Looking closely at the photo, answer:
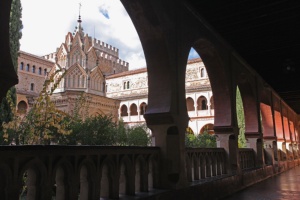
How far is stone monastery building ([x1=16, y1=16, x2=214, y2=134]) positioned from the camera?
1261 inches

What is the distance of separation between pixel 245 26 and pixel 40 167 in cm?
553

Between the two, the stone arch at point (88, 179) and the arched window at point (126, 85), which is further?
the arched window at point (126, 85)

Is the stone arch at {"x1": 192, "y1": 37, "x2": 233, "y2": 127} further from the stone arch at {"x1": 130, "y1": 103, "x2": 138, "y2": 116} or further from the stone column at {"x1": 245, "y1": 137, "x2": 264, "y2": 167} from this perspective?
the stone arch at {"x1": 130, "y1": 103, "x2": 138, "y2": 116}

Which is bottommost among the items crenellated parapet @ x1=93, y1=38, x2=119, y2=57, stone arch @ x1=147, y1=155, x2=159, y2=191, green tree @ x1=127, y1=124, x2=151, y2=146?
stone arch @ x1=147, y1=155, x2=159, y2=191

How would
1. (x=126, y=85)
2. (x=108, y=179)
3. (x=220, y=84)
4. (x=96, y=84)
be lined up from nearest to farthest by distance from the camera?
(x=108, y=179), (x=220, y=84), (x=96, y=84), (x=126, y=85)

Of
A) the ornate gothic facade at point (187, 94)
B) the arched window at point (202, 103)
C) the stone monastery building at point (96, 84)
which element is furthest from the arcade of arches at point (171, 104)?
Answer: the arched window at point (202, 103)

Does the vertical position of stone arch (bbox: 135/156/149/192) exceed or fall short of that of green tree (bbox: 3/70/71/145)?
it falls short

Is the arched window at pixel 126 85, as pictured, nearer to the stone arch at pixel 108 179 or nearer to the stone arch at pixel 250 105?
the stone arch at pixel 250 105

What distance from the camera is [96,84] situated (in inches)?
1432

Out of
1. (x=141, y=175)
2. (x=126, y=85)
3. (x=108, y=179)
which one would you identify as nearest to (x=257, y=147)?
(x=141, y=175)

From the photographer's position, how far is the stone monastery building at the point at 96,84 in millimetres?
32031

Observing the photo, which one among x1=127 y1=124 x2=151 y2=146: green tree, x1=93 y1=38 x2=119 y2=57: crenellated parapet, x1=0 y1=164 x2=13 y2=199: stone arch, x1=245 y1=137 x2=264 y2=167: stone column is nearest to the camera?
x1=0 y1=164 x2=13 y2=199: stone arch

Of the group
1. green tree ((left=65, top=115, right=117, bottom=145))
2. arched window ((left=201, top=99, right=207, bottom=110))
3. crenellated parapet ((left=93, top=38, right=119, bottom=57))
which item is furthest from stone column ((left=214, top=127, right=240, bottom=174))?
crenellated parapet ((left=93, top=38, right=119, bottom=57))

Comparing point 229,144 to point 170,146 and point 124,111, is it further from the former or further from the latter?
point 124,111
